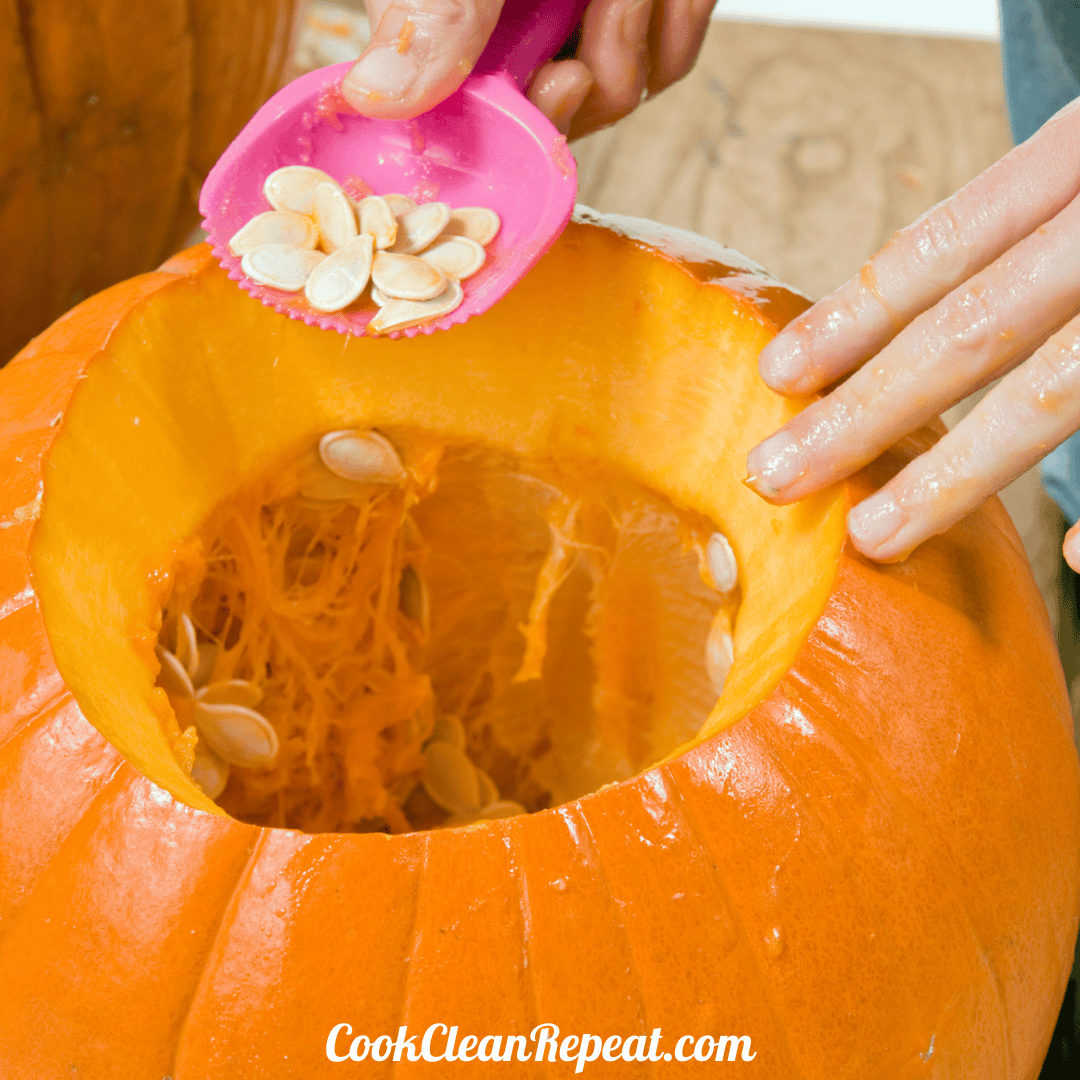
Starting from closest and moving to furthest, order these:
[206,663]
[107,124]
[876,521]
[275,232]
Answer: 1. [876,521]
2. [275,232]
3. [206,663]
4. [107,124]

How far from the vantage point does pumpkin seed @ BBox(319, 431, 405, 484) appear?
0.93 metres

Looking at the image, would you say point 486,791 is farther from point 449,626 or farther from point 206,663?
point 206,663

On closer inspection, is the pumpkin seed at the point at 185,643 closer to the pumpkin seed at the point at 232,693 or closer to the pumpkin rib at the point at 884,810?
the pumpkin seed at the point at 232,693

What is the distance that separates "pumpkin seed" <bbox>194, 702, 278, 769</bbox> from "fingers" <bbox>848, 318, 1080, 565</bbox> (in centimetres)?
50

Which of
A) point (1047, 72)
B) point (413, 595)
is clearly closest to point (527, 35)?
point (413, 595)

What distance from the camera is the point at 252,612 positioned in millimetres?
962

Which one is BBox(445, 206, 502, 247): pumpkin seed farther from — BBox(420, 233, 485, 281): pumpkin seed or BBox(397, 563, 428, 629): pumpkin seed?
BBox(397, 563, 428, 629): pumpkin seed

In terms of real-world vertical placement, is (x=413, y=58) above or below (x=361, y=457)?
above

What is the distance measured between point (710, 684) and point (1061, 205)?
482 millimetres

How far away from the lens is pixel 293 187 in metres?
0.85

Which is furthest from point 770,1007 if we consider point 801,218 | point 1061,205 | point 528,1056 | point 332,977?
point 801,218

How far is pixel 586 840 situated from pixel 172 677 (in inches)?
15.2

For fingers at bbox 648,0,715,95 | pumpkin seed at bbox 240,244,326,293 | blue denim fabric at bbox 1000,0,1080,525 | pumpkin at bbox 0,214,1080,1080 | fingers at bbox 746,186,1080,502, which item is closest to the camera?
pumpkin at bbox 0,214,1080,1080

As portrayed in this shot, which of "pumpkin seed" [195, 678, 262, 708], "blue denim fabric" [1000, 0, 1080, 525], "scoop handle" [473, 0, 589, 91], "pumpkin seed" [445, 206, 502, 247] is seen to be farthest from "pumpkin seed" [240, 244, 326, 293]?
"blue denim fabric" [1000, 0, 1080, 525]
